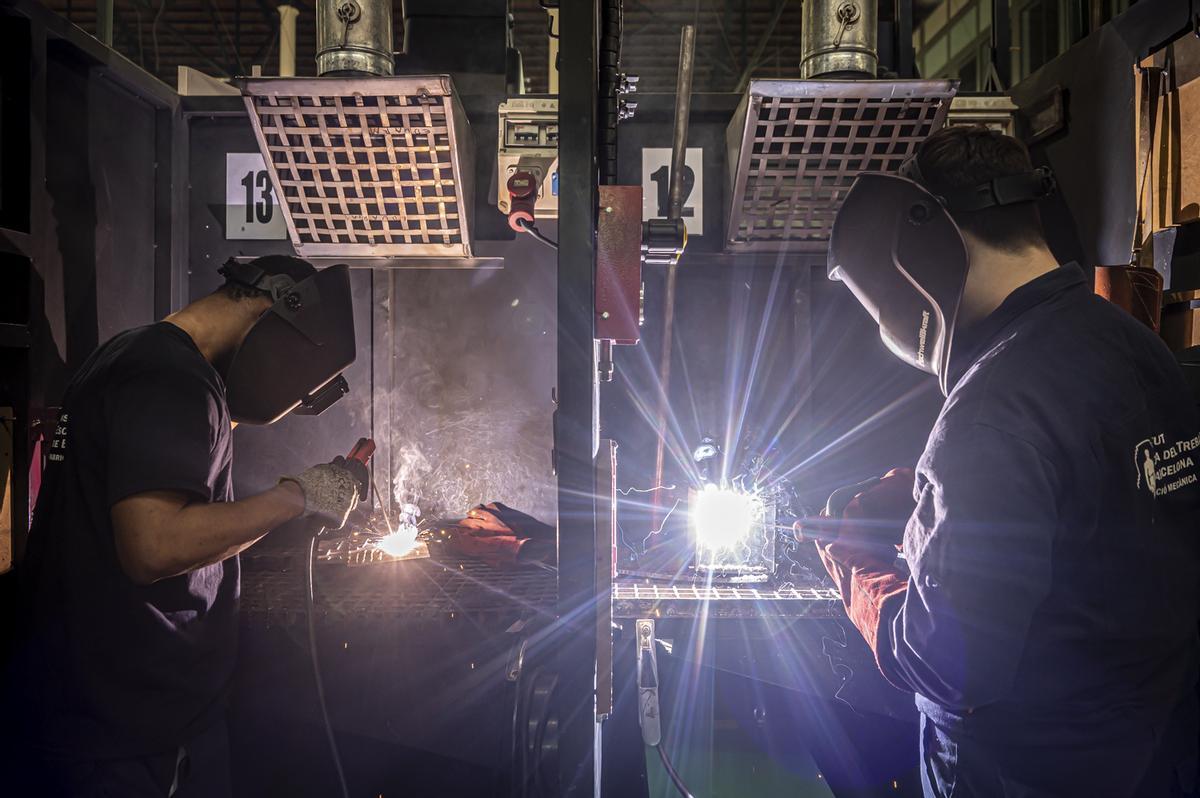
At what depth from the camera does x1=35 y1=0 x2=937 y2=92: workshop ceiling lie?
7480 mm

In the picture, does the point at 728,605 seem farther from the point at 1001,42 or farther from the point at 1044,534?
the point at 1001,42

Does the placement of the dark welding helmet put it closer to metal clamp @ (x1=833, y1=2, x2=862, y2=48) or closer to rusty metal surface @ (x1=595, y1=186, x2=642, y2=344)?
rusty metal surface @ (x1=595, y1=186, x2=642, y2=344)

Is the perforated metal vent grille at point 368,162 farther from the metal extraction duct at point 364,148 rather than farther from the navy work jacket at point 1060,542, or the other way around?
the navy work jacket at point 1060,542

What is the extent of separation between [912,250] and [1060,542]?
0.56 metres

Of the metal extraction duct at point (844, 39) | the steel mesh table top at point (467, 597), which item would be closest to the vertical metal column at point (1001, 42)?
the metal extraction duct at point (844, 39)

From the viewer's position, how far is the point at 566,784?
3.67ft

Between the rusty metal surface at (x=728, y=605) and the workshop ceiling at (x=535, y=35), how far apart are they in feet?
20.8

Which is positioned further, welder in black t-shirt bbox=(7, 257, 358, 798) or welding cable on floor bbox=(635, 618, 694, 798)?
welding cable on floor bbox=(635, 618, 694, 798)

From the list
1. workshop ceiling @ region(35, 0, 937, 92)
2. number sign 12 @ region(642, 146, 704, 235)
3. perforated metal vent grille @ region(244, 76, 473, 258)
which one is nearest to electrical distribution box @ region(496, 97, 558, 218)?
perforated metal vent grille @ region(244, 76, 473, 258)

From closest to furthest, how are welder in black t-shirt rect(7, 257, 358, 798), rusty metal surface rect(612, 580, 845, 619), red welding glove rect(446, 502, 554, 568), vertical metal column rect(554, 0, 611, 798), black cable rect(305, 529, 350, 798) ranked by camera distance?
vertical metal column rect(554, 0, 611, 798)
welder in black t-shirt rect(7, 257, 358, 798)
black cable rect(305, 529, 350, 798)
rusty metal surface rect(612, 580, 845, 619)
red welding glove rect(446, 502, 554, 568)

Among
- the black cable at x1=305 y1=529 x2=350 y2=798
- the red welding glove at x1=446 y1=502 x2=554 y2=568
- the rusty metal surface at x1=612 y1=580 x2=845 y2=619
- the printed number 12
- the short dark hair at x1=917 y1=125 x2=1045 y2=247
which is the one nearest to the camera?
the short dark hair at x1=917 y1=125 x2=1045 y2=247

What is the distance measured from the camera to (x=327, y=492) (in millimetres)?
1808

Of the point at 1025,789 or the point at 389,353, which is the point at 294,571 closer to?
the point at 389,353

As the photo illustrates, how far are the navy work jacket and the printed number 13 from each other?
2.58 metres
